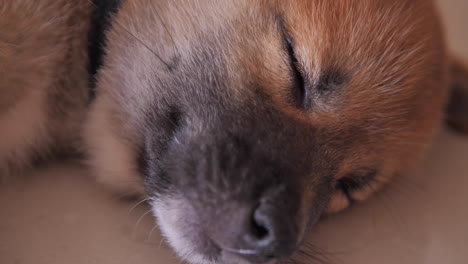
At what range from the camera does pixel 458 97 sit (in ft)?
7.75

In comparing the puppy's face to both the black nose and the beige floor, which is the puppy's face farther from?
the beige floor

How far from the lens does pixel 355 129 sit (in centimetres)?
156

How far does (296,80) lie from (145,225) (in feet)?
2.04

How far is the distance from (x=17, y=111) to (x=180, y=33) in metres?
0.54

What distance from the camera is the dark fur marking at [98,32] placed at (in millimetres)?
1657

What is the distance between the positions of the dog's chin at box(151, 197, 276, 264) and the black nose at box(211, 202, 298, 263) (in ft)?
0.15

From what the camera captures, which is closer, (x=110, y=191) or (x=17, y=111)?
(x=17, y=111)

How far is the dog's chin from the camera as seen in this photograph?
1361 mm

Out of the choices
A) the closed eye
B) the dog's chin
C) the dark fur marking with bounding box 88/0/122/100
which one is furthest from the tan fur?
the closed eye

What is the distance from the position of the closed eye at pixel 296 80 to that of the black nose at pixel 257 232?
0.32 metres

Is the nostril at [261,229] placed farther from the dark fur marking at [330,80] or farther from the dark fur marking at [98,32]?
the dark fur marking at [98,32]

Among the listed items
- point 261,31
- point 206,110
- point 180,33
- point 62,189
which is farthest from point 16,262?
point 261,31

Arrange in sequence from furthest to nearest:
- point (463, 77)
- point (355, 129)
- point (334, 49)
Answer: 1. point (463, 77)
2. point (355, 129)
3. point (334, 49)

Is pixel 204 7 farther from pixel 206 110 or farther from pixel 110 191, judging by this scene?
pixel 110 191
